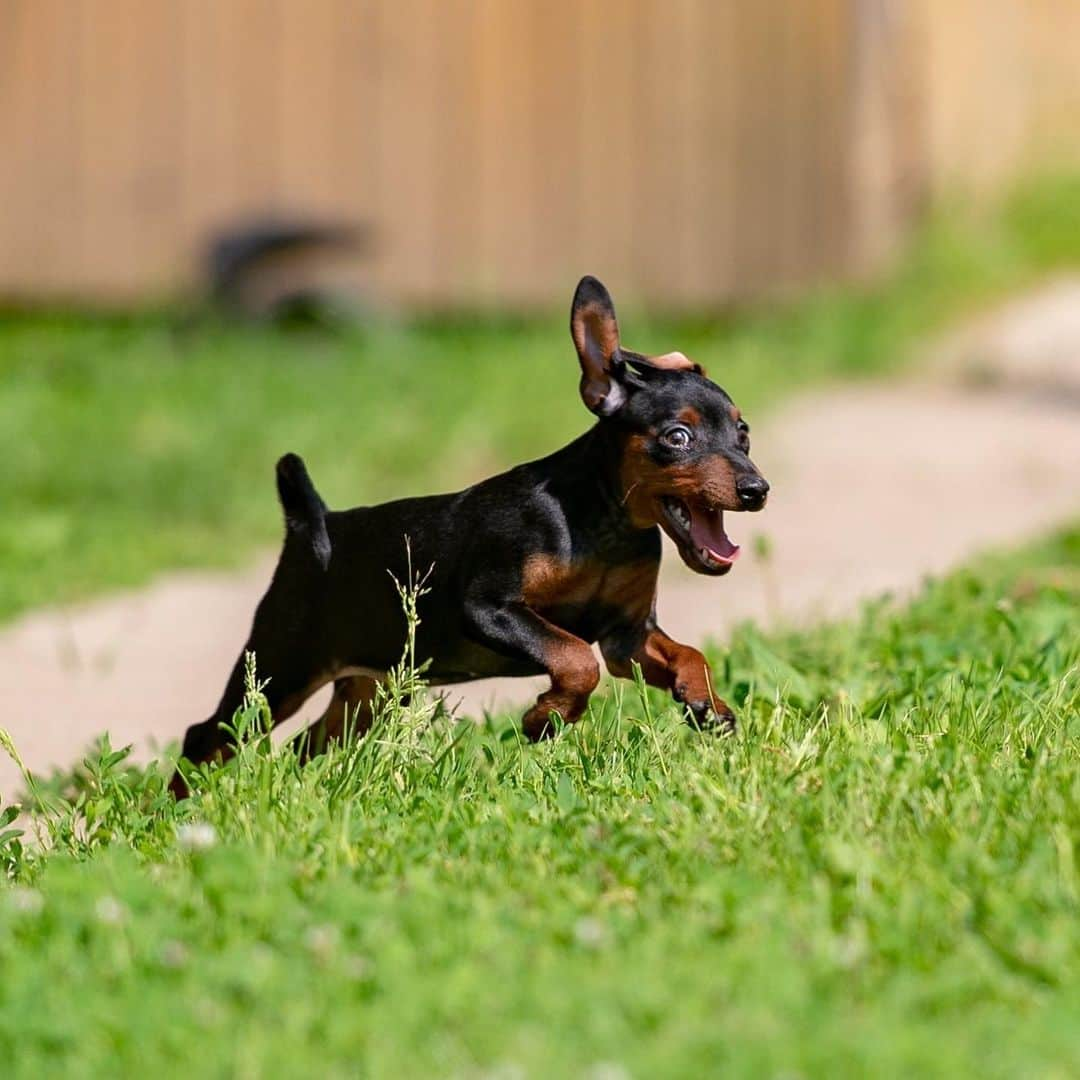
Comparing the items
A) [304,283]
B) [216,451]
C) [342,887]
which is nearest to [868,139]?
[304,283]

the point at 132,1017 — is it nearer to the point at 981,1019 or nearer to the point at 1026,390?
the point at 981,1019

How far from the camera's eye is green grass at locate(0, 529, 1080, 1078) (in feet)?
8.87

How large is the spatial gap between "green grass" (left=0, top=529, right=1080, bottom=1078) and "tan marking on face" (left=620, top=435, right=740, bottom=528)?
0.44 m

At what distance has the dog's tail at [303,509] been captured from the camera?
171 inches

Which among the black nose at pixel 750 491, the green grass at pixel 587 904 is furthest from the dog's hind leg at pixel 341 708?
the black nose at pixel 750 491

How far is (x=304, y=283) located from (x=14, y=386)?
196 centimetres

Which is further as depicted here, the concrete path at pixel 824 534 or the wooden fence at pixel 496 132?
the wooden fence at pixel 496 132

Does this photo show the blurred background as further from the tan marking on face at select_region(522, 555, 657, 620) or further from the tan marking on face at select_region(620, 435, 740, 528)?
the tan marking on face at select_region(620, 435, 740, 528)

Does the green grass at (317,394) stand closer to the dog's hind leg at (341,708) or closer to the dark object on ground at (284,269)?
the dark object on ground at (284,269)

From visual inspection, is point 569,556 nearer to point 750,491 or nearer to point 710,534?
point 710,534

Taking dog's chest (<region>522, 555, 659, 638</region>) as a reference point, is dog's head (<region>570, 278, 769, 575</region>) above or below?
above

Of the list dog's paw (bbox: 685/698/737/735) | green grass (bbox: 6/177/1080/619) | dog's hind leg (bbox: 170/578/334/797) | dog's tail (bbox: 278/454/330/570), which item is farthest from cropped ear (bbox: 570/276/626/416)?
green grass (bbox: 6/177/1080/619)

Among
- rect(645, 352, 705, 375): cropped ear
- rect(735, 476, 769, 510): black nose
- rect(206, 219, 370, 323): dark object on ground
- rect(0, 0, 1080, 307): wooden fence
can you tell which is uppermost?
rect(0, 0, 1080, 307): wooden fence

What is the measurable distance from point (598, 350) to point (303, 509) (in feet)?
2.71
